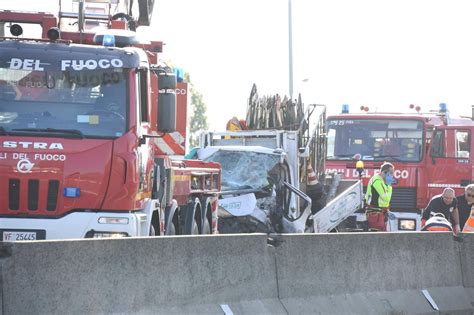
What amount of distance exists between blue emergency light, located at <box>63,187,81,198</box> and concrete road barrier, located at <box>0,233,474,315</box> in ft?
8.66

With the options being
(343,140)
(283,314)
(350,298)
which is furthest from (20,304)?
(343,140)

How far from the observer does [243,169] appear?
1770cm

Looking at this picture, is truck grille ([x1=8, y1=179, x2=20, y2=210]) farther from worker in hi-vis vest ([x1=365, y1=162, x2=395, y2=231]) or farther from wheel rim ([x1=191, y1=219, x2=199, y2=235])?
worker in hi-vis vest ([x1=365, y1=162, x2=395, y2=231])

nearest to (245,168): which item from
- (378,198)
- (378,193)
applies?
(378,193)

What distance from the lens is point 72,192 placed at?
1016cm

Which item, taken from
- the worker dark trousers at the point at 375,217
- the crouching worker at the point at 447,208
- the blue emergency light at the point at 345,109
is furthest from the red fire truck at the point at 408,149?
the crouching worker at the point at 447,208

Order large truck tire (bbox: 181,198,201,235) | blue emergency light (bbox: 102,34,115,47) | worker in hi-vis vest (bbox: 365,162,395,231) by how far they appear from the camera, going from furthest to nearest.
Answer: worker in hi-vis vest (bbox: 365,162,395,231) → large truck tire (bbox: 181,198,201,235) → blue emergency light (bbox: 102,34,115,47)

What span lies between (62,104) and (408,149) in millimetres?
13011

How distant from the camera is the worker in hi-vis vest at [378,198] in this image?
67.2ft

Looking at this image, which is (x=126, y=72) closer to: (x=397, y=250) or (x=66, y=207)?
(x=66, y=207)

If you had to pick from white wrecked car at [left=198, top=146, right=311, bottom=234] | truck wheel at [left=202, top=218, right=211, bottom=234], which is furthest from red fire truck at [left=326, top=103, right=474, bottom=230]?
truck wheel at [left=202, top=218, right=211, bottom=234]

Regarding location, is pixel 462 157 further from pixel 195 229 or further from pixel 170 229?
pixel 170 229

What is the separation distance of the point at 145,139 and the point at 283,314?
319 cm

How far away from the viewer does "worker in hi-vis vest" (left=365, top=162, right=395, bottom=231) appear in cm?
2048
